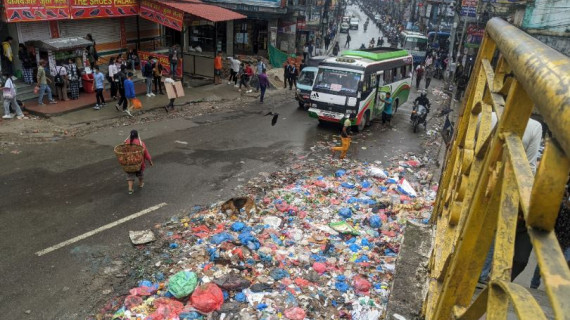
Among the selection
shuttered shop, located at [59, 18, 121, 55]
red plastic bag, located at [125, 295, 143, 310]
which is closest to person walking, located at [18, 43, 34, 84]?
shuttered shop, located at [59, 18, 121, 55]

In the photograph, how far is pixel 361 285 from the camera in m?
5.86

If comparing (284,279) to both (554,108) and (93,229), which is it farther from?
(554,108)

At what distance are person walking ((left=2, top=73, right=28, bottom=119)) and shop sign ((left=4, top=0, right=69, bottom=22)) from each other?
2.07 metres

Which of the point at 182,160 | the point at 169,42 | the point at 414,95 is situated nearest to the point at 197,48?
the point at 169,42

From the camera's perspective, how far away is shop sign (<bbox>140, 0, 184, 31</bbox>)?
17.1 m

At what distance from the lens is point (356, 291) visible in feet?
19.0

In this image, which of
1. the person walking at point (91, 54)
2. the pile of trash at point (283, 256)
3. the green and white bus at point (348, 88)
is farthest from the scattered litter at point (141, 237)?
the person walking at point (91, 54)

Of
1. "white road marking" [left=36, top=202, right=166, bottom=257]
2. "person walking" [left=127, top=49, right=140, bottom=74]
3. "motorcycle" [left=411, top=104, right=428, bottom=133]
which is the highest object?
"person walking" [left=127, top=49, right=140, bottom=74]

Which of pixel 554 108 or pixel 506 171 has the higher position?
pixel 554 108

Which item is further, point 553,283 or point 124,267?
point 124,267

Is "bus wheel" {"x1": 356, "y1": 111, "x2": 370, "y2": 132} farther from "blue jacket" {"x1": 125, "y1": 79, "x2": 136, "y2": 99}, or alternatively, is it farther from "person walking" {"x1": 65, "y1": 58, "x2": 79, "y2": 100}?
"person walking" {"x1": 65, "y1": 58, "x2": 79, "y2": 100}

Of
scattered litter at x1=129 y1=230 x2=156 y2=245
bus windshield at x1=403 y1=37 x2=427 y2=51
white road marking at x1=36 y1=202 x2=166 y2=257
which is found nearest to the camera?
white road marking at x1=36 y1=202 x2=166 y2=257

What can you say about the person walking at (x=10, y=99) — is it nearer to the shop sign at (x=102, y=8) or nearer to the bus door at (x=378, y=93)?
the shop sign at (x=102, y=8)

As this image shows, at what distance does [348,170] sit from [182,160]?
4.39 meters
